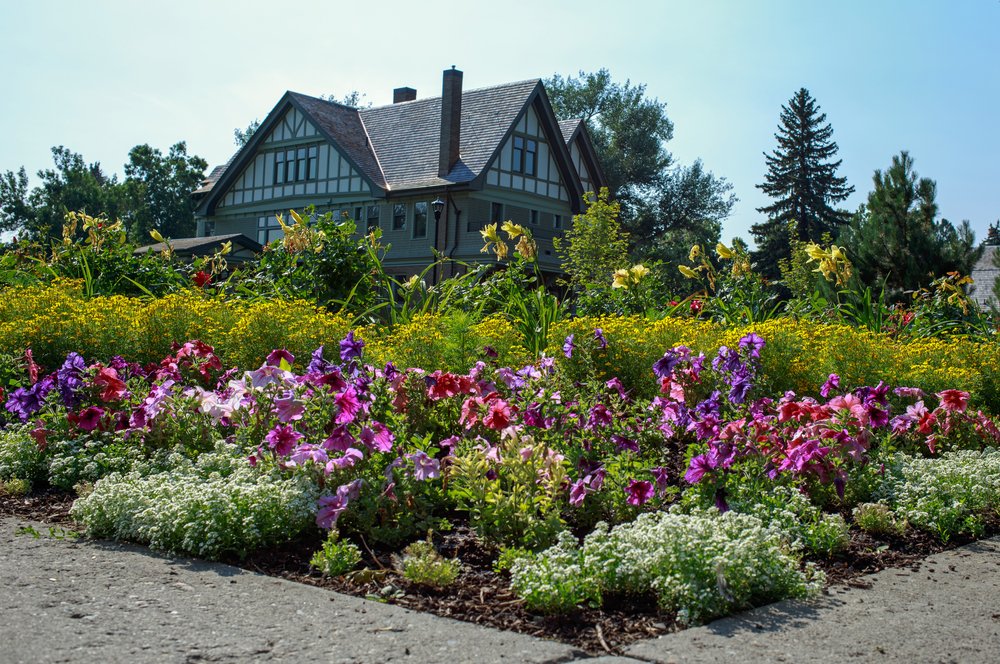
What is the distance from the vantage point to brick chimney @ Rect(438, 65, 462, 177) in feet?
107

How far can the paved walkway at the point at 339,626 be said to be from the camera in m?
2.63

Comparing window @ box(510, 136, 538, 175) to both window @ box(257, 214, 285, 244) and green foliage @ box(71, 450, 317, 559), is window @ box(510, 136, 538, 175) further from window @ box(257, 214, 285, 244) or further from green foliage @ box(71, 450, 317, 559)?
green foliage @ box(71, 450, 317, 559)

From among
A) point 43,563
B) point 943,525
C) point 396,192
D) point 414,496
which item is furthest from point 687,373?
point 396,192

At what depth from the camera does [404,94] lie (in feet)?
127

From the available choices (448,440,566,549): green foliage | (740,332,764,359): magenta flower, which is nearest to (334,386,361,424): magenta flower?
(448,440,566,549): green foliage

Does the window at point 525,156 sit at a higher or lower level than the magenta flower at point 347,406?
higher

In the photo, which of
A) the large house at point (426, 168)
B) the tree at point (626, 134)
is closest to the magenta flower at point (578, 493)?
the large house at point (426, 168)

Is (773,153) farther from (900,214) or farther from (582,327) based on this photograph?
(582,327)

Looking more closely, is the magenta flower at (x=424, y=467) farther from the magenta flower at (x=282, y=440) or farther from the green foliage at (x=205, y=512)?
the magenta flower at (x=282, y=440)

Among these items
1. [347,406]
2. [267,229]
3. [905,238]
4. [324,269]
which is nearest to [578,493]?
[347,406]

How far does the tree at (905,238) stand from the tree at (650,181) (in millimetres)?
37775

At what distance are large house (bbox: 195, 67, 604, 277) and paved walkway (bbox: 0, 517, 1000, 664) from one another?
27901 millimetres

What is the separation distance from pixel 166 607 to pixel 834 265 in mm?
7413

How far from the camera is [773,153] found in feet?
166
